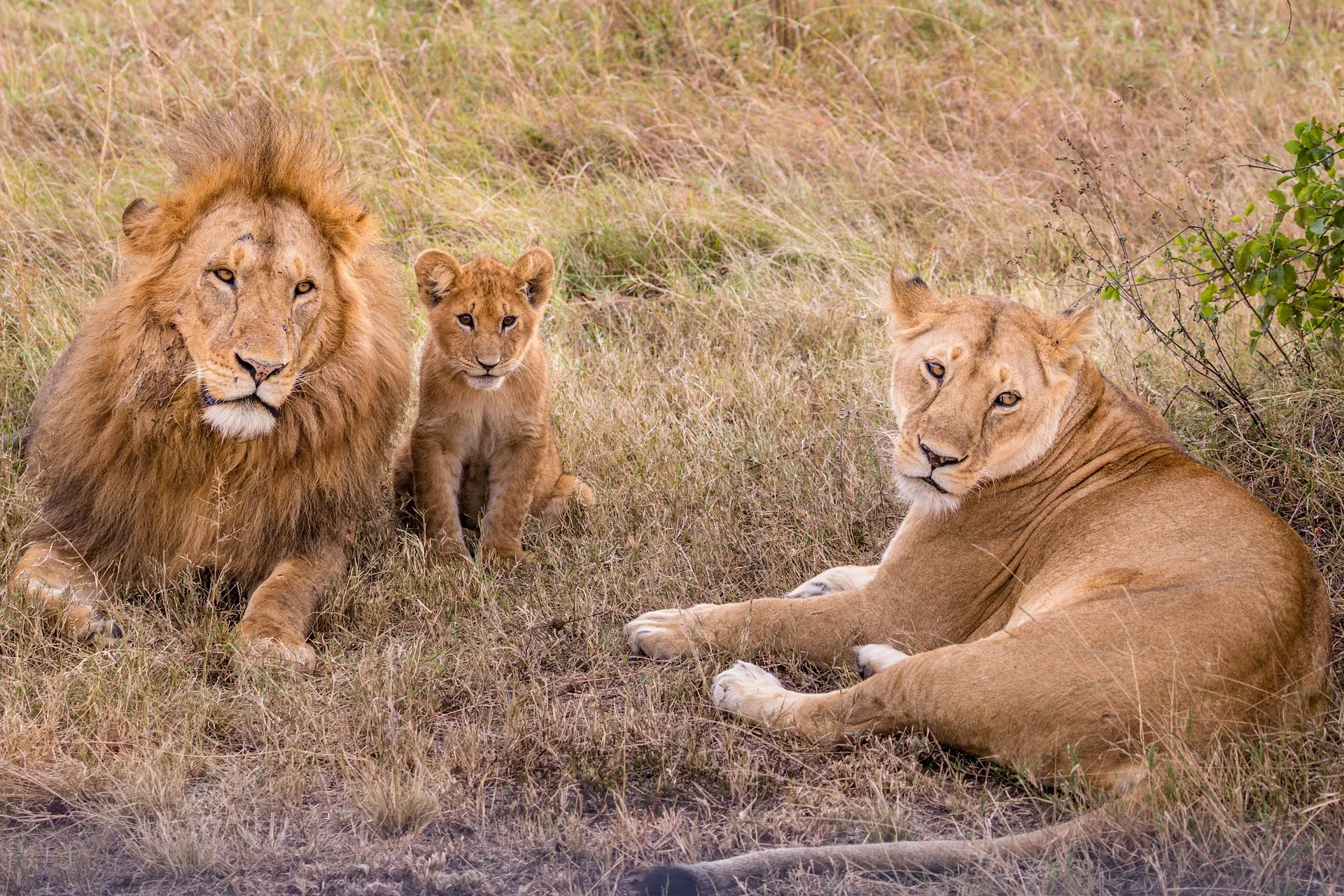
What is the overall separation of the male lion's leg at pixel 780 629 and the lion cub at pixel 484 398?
977mm

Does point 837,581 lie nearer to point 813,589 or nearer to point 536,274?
point 813,589

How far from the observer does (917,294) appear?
12.3 feet

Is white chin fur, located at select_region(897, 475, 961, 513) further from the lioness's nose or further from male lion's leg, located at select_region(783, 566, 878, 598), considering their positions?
the lioness's nose

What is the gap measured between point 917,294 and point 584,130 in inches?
165

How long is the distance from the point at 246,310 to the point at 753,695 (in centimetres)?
162

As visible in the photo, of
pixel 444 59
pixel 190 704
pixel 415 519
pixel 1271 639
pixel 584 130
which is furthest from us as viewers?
pixel 444 59

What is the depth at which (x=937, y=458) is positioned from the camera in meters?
3.36

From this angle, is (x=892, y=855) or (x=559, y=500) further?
(x=559, y=500)

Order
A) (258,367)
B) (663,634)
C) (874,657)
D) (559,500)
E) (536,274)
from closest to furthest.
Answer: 1. (874,657)
2. (258,367)
3. (663,634)
4. (536,274)
5. (559,500)

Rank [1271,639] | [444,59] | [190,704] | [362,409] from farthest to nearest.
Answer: [444,59]
[362,409]
[190,704]
[1271,639]

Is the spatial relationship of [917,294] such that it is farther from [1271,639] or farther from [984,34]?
[984,34]

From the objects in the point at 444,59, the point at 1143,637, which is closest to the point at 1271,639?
the point at 1143,637

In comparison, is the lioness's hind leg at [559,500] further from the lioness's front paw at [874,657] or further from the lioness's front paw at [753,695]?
the lioness's front paw at [874,657]

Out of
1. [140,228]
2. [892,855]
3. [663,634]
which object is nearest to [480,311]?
[140,228]
